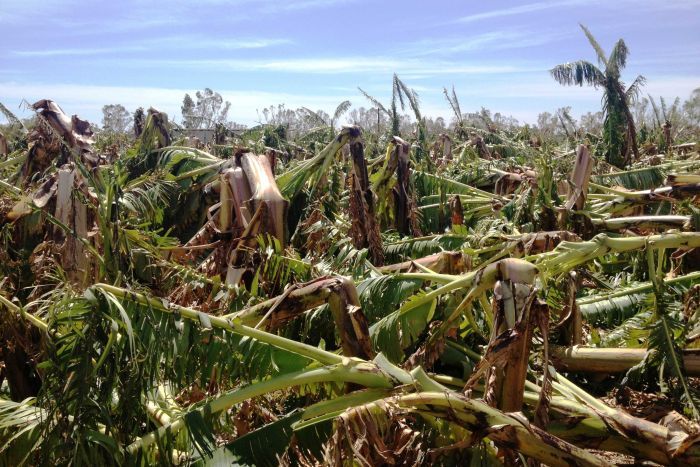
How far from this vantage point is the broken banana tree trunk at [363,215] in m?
4.41

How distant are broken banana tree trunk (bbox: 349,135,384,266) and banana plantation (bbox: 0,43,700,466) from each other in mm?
16

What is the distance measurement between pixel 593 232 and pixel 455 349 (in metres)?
2.04

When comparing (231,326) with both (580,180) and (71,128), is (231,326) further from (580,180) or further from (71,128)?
(71,128)

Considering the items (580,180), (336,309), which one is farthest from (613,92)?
(336,309)

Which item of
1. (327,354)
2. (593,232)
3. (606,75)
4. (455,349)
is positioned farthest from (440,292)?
(606,75)

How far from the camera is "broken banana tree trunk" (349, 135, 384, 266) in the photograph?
4.41 metres

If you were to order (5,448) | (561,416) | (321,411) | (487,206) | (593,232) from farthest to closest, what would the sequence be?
(487,206), (593,232), (561,416), (321,411), (5,448)

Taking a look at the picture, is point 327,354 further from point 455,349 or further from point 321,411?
point 455,349

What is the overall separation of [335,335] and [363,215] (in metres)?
1.52

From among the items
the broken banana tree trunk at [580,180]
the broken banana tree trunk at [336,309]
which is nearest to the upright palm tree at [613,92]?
the broken banana tree trunk at [580,180]

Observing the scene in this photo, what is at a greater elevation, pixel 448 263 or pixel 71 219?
pixel 71 219

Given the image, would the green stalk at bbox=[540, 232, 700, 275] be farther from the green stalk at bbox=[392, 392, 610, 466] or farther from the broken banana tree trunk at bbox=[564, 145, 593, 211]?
the broken banana tree trunk at bbox=[564, 145, 593, 211]

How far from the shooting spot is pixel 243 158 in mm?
4863

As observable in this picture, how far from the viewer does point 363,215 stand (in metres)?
4.51
